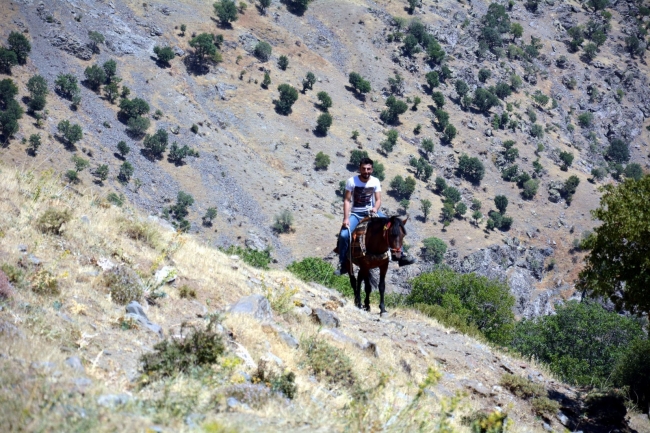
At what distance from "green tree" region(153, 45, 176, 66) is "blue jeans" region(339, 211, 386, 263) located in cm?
8171

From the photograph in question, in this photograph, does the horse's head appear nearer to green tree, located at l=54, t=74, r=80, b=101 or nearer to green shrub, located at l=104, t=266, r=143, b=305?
green shrub, located at l=104, t=266, r=143, b=305

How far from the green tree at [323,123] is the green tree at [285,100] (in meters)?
5.09

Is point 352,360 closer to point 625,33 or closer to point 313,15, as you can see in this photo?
point 313,15

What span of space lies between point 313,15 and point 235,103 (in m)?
39.3

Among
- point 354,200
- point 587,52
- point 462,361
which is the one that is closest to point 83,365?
point 462,361

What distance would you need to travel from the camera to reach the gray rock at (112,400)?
4.42 m

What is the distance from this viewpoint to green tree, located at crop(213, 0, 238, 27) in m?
102

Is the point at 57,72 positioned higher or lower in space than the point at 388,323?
lower

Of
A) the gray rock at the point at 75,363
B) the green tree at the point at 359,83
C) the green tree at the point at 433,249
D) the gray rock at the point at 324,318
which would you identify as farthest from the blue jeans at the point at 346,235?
the green tree at the point at 359,83

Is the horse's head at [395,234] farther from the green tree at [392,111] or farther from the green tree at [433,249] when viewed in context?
the green tree at [392,111]

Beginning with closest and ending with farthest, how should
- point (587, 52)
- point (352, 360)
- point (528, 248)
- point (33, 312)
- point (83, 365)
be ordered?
point (83, 365) → point (33, 312) → point (352, 360) → point (528, 248) → point (587, 52)

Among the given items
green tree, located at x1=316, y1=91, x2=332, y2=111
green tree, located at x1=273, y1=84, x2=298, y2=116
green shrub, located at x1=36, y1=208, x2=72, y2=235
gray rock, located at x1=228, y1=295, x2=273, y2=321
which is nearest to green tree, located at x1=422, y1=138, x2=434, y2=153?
green tree, located at x1=316, y1=91, x2=332, y2=111

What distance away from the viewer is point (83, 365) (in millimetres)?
5293

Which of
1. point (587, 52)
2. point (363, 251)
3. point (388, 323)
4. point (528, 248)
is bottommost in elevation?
point (528, 248)
